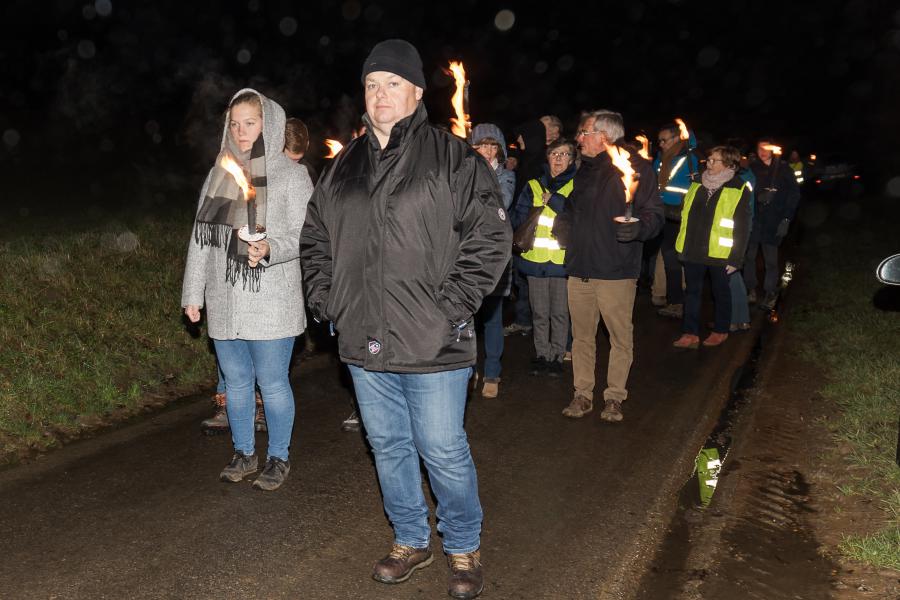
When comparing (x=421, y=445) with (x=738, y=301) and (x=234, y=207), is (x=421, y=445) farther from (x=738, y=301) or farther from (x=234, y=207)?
(x=738, y=301)

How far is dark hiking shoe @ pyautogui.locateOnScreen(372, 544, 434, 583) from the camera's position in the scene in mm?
4125

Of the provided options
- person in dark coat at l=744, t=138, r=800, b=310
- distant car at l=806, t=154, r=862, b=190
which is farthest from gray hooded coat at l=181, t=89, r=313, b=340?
distant car at l=806, t=154, r=862, b=190

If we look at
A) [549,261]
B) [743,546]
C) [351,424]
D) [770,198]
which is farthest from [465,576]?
[770,198]

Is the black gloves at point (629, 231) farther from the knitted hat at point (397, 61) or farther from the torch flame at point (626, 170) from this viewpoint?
the knitted hat at point (397, 61)

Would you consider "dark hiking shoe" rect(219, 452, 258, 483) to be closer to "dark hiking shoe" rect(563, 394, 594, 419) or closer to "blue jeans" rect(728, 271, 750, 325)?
"dark hiking shoe" rect(563, 394, 594, 419)

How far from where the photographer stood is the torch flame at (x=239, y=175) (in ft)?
15.7

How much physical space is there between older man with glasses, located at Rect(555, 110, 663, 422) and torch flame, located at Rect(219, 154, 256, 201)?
2.64 m

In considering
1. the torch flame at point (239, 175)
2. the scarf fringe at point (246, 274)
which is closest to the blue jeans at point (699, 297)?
the scarf fringe at point (246, 274)

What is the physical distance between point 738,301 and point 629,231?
4391 millimetres

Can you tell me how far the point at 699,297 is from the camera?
9.47m

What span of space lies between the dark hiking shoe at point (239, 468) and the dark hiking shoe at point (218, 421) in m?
0.85

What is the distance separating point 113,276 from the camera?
30.3 ft

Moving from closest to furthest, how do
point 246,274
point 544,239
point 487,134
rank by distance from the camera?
point 246,274, point 487,134, point 544,239

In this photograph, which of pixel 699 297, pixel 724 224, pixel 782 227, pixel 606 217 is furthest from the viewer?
pixel 782 227
